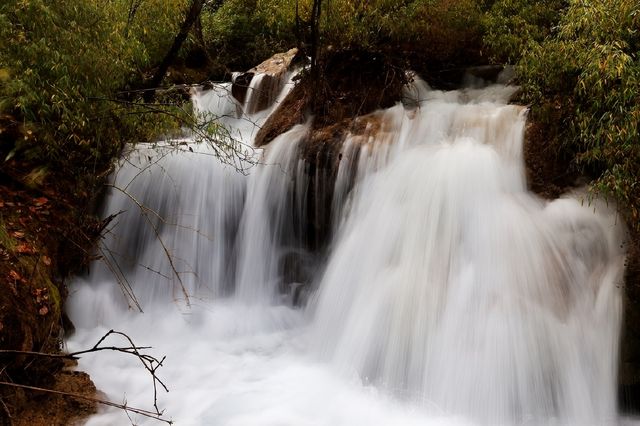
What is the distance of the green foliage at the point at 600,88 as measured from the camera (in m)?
4.22

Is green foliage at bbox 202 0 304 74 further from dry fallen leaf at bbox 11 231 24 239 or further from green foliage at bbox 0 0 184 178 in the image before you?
dry fallen leaf at bbox 11 231 24 239

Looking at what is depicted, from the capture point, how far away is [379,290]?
5.19 m

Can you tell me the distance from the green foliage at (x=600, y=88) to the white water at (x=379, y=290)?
534 millimetres

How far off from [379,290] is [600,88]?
300 centimetres

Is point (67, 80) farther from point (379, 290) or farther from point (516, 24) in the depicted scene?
point (516, 24)

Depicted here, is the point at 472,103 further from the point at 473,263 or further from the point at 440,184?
the point at 473,263

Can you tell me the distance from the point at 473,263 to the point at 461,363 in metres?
1.04

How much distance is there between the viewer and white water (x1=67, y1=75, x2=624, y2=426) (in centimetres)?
421

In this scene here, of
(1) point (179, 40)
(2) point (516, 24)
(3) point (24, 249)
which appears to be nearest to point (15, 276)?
(3) point (24, 249)

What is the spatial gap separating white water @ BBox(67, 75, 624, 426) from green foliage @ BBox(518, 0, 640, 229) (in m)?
0.53

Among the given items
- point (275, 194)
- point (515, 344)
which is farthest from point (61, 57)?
point (515, 344)

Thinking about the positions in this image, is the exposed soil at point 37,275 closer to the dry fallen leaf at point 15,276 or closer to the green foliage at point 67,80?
the dry fallen leaf at point 15,276

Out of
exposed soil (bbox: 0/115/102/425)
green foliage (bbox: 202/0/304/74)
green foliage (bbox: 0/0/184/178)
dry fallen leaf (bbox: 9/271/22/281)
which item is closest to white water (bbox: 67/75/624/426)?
exposed soil (bbox: 0/115/102/425)

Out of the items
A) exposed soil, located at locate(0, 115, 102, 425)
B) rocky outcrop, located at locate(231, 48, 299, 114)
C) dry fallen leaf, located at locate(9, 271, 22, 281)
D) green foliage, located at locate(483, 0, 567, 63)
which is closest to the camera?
exposed soil, located at locate(0, 115, 102, 425)
